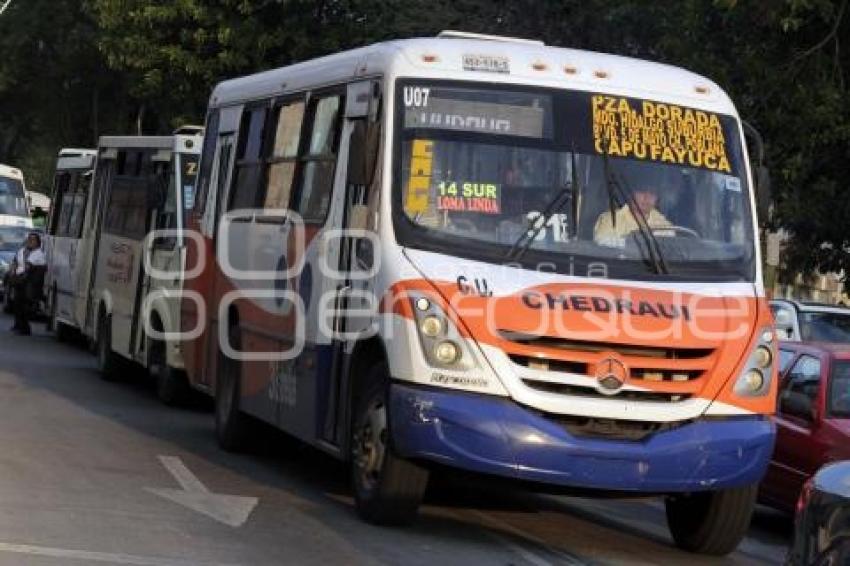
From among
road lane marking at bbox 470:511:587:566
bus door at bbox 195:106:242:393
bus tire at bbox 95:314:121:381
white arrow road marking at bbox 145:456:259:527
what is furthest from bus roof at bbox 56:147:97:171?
road lane marking at bbox 470:511:587:566

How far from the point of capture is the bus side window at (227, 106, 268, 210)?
12.8 metres

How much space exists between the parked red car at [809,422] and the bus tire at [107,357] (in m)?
8.95

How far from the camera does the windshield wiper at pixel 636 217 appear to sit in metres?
9.48

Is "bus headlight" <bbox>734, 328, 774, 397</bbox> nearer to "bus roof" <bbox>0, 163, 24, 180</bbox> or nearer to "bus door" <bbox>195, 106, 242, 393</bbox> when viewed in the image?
"bus door" <bbox>195, 106, 242, 393</bbox>

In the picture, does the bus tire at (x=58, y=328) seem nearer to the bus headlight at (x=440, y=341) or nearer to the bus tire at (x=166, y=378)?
the bus tire at (x=166, y=378)

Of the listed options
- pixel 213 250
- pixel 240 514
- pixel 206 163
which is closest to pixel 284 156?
pixel 213 250

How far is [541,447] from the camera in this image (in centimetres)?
880

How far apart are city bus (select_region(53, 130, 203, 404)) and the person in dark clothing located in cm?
390

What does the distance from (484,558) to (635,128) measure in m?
2.89

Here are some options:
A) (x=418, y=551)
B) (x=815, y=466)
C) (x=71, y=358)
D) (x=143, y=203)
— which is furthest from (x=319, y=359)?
(x=71, y=358)

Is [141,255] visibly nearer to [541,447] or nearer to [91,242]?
[91,242]

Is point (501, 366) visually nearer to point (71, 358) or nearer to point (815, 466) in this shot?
point (815, 466)

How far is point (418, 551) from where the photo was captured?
8.98 meters

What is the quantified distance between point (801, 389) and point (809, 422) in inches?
23.2
